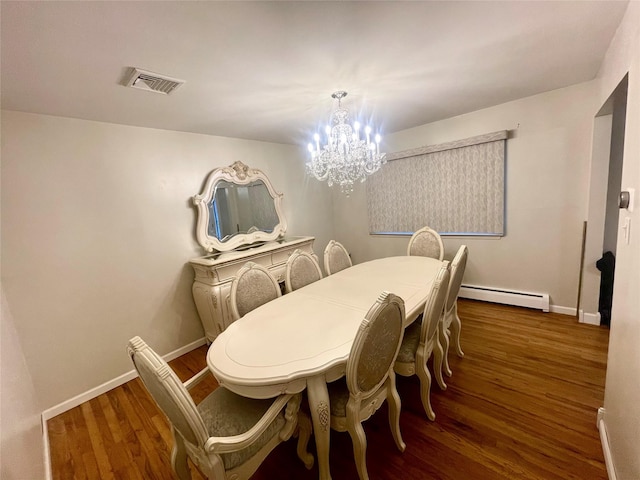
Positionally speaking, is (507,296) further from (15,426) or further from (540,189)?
(15,426)

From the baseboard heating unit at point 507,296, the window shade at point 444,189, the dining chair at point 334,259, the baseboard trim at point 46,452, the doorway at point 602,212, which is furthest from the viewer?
the window shade at point 444,189

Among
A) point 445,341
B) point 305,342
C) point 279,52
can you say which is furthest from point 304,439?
point 279,52

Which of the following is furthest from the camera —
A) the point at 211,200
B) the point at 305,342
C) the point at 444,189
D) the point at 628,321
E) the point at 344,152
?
the point at 444,189

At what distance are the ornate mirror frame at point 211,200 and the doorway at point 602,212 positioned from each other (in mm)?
3204

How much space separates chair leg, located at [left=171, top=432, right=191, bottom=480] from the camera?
1127 millimetres

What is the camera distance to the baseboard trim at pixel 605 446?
1.20 m

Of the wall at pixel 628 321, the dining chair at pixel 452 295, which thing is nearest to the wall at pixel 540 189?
the wall at pixel 628 321

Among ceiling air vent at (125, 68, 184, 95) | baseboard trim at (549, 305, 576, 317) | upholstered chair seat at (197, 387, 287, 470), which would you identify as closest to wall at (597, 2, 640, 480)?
upholstered chair seat at (197, 387, 287, 470)

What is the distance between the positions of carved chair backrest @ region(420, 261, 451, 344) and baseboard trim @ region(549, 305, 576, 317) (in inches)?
84.7

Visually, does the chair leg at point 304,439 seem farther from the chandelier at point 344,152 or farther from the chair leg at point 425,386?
the chandelier at point 344,152

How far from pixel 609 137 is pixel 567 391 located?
2.18 metres

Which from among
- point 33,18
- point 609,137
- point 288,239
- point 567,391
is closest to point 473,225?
point 609,137

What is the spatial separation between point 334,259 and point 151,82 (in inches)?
78.1

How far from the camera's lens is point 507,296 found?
2.96m
